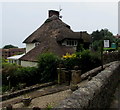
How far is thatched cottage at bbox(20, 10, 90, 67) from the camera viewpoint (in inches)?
760

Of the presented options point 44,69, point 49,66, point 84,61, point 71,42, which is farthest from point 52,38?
point 49,66

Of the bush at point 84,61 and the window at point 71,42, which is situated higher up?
the window at point 71,42

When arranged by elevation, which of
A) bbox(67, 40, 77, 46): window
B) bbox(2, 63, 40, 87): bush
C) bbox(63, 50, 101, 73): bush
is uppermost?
bbox(67, 40, 77, 46): window

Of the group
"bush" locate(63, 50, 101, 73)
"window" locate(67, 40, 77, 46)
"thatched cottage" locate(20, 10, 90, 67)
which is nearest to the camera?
"bush" locate(63, 50, 101, 73)

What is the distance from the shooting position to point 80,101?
2695mm

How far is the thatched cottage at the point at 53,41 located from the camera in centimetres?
1931

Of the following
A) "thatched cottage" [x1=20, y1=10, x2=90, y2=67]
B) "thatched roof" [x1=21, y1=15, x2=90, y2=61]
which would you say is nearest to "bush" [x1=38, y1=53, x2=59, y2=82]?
"thatched cottage" [x1=20, y1=10, x2=90, y2=67]

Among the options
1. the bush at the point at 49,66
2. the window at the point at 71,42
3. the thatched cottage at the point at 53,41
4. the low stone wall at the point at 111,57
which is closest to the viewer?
the low stone wall at the point at 111,57

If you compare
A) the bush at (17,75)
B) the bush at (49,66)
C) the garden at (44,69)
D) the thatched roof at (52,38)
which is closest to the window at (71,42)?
the thatched roof at (52,38)

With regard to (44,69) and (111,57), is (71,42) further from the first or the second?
(111,57)

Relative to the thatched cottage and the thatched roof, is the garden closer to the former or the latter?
the thatched cottage

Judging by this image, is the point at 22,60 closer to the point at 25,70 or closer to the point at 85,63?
the point at 25,70

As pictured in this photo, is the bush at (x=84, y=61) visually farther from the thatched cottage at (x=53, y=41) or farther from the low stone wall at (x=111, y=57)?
the thatched cottage at (x=53, y=41)

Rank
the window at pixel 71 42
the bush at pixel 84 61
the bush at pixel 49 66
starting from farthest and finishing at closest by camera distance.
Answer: the window at pixel 71 42, the bush at pixel 84 61, the bush at pixel 49 66
